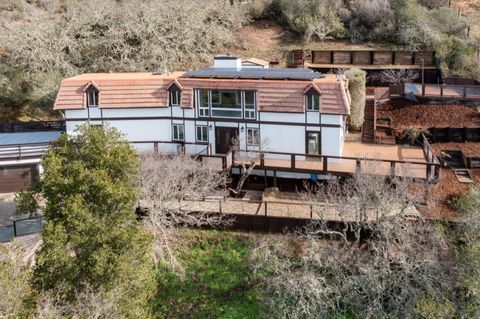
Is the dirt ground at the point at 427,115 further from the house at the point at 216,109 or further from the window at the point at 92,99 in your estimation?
the window at the point at 92,99

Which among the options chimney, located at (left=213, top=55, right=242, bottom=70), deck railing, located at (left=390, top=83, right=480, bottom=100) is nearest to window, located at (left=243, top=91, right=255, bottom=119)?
chimney, located at (left=213, top=55, right=242, bottom=70)

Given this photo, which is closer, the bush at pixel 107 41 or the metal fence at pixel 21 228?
the metal fence at pixel 21 228

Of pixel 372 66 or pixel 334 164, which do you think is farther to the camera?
pixel 372 66

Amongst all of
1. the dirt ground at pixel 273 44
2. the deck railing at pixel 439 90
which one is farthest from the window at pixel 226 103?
the dirt ground at pixel 273 44

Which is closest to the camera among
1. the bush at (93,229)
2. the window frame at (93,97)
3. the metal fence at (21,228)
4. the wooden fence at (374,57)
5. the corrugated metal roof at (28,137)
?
the bush at (93,229)

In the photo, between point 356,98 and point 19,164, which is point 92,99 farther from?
point 356,98

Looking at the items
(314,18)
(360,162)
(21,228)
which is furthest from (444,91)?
(21,228)
